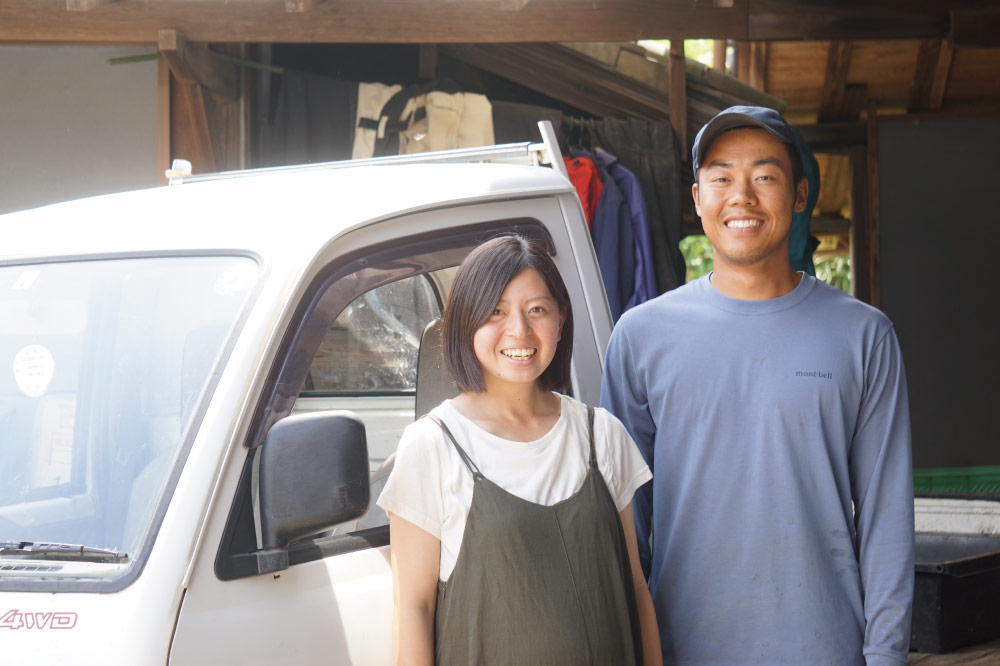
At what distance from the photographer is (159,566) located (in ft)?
5.59

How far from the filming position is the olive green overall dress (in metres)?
1.72

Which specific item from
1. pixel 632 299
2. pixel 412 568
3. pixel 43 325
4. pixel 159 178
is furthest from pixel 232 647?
pixel 159 178

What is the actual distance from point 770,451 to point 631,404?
320 mm

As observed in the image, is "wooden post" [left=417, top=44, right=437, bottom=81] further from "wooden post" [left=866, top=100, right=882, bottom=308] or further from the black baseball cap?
the black baseball cap

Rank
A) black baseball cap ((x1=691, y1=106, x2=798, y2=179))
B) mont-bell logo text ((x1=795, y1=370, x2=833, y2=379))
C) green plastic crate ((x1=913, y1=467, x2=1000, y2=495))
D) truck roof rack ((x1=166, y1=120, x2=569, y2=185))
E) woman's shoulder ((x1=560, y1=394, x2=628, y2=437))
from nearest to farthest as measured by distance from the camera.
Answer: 1. woman's shoulder ((x1=560, y1=394, x2=628, y2=437))
2. mont-bell logo text ((x1=795, y1=370, x2=833, y2=379))
3. black baseball cap ((x1=691, y1=106, x2=798, y2=179))
4. truck roof rack ((x1=166, y1=120, x2=569, y2=185))
5. green plastic crate ((x1=913, y1=467, x2=1000, y2=495))

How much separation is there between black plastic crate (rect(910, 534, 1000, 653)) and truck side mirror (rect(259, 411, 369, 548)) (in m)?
2.59

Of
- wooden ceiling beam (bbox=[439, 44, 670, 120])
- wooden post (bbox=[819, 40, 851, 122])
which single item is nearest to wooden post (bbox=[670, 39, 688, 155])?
wooden ceiling beam (bbox=[439, 44, 670, 120])

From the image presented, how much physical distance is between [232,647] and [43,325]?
82cm

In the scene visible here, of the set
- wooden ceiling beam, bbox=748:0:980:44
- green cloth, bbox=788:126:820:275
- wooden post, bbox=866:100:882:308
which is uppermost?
wooden ceiling beam, bbox=748:0:980:44

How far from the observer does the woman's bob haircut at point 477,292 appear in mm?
1913

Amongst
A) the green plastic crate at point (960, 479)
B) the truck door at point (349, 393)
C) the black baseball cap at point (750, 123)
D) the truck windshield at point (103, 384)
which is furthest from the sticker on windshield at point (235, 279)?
the green plastic crate at point (960, 479)

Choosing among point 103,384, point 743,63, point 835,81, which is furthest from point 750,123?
point 743,63

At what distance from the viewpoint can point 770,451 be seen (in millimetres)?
2100

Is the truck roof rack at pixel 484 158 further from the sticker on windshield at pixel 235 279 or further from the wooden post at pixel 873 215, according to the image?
the wooden post at pixel 873 215
